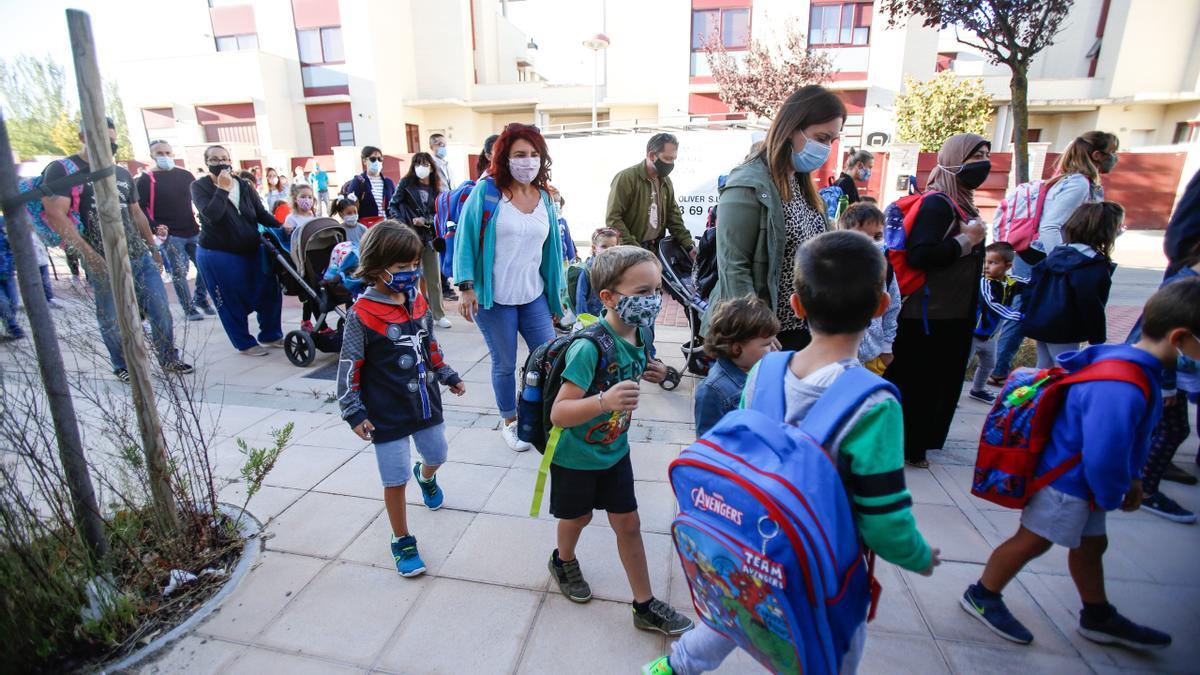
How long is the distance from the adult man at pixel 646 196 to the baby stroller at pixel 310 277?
2617mm

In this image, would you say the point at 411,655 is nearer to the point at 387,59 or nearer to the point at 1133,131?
the point at 387,59

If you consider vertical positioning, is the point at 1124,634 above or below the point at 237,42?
below

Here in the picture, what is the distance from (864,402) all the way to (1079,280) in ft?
10.1

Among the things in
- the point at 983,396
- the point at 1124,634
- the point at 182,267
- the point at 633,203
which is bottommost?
the point at 983,396

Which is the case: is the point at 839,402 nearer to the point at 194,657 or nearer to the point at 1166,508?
the point at 194,657

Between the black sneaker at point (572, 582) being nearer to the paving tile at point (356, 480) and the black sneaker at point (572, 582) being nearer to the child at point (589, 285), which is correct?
the paving tile at point (356, 480)

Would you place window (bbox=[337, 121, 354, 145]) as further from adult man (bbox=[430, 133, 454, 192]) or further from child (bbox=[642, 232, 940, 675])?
child (bbox=[642, 232, 940, 675])

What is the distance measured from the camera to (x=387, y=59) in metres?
26.1

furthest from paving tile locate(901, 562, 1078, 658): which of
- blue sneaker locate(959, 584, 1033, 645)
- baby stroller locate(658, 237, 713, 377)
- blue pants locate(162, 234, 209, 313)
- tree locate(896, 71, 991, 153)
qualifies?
tree locate(896, 71, 991, 153)

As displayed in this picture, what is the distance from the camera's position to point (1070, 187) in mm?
4113

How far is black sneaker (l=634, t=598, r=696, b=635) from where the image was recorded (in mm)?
2119

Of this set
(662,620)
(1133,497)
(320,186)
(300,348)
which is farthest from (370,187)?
(320,186)

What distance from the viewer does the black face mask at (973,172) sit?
3012mm

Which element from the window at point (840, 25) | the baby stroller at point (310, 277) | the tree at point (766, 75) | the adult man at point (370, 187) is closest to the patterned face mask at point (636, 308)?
the baby stroller at point (310, 277)
